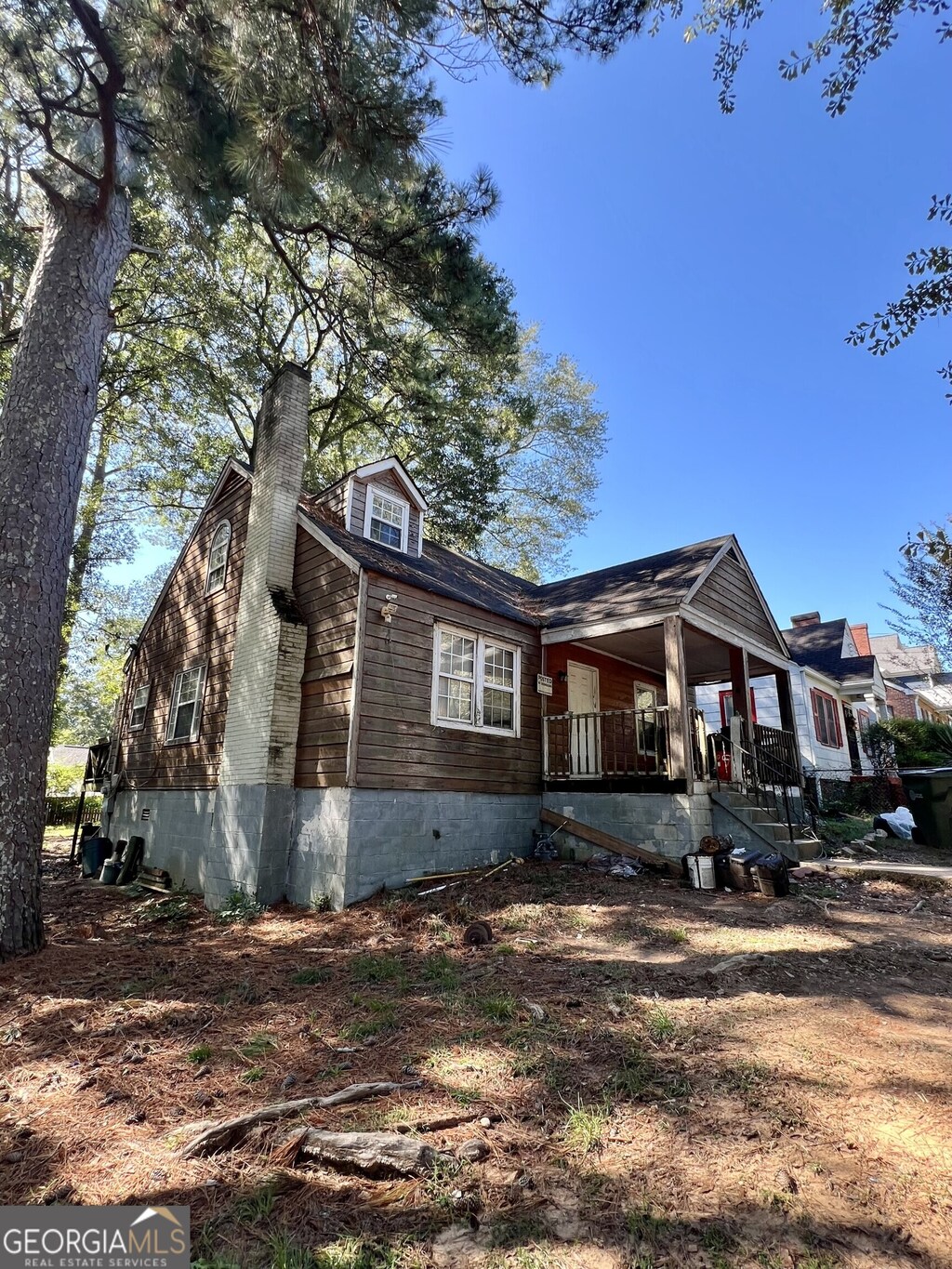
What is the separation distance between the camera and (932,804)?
435 inches

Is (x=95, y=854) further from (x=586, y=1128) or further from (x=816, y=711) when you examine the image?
(x=816, y=711)

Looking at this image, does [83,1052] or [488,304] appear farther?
[488,304]

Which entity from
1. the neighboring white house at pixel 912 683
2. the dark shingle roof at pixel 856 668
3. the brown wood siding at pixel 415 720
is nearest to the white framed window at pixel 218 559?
the brown wood siding at pixel 415 720

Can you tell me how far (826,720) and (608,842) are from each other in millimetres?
13663

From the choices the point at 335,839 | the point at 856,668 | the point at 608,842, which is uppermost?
the point at 856,668

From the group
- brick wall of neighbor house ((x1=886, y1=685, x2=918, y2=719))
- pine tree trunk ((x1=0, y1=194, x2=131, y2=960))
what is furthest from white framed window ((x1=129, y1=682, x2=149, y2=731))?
brick wall of neighbor house ((x1=886, y1=685, x2=918, y2=719))

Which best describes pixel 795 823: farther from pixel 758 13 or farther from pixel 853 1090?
pixel 758 13

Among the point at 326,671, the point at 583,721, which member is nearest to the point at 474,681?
the point at 326,671

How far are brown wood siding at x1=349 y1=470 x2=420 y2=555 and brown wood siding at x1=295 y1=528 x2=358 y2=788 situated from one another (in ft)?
4.03

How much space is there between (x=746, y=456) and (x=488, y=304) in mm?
10948

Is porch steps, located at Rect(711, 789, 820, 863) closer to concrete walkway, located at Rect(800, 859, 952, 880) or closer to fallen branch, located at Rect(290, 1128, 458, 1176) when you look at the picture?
concrete walkway, located at Rect(800, 859, 952, 880)

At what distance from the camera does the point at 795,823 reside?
1166cm

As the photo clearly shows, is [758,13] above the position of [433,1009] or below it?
above

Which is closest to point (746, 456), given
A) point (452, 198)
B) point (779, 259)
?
point (779, 259)
